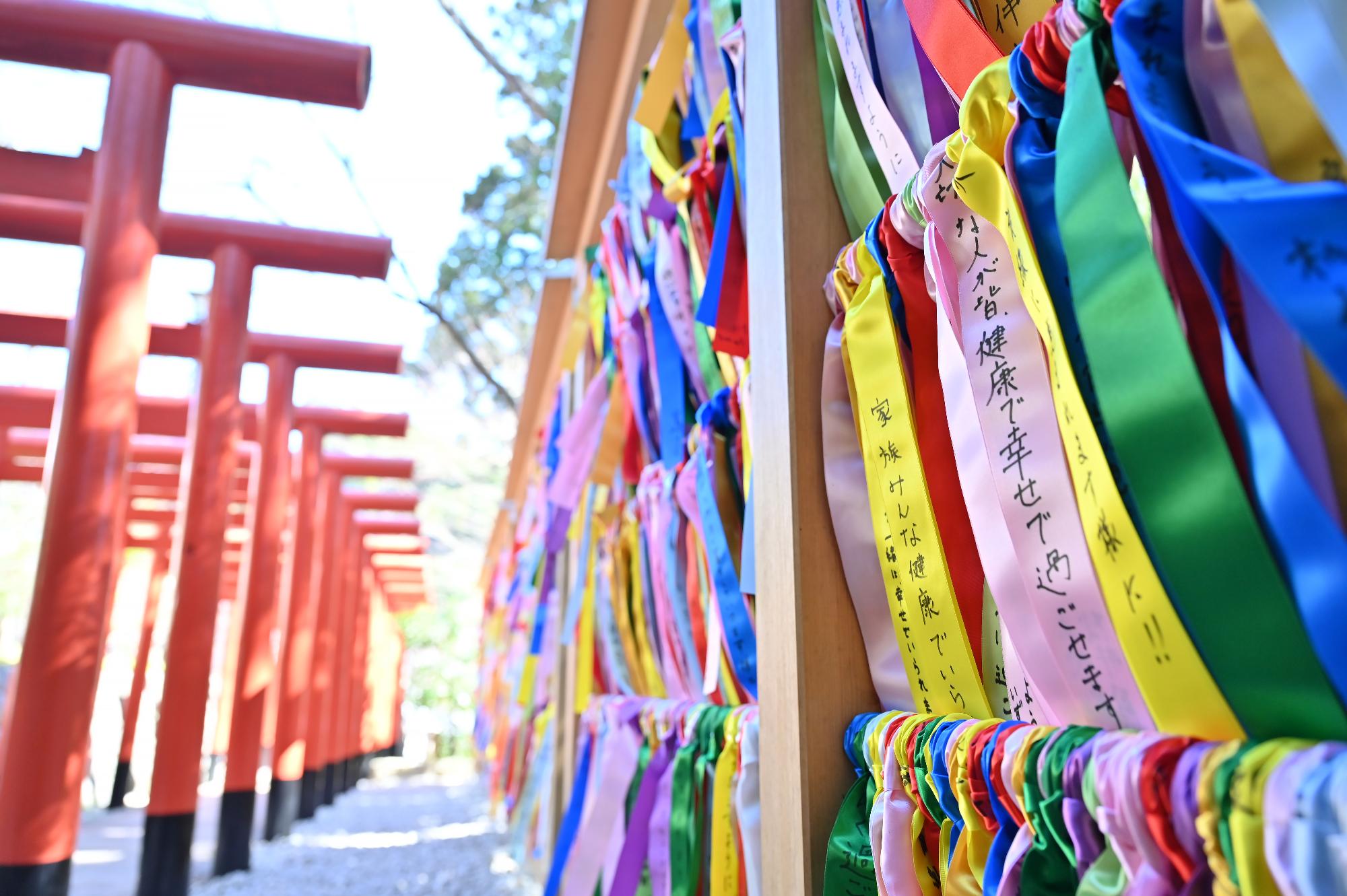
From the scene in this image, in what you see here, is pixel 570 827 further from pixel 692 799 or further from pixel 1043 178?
pixel 1043 178

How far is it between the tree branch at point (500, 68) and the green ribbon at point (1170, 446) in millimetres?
5266

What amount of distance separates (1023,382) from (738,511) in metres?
0.61

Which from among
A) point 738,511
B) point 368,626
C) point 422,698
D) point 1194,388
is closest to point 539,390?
point 738,511

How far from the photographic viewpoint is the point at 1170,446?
18.7 inches

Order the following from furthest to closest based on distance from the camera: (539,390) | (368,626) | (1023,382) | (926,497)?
(368,626)
(539,390)
(926,497)
(1023,382)

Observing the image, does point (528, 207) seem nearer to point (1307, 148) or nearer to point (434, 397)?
point (434, 397)

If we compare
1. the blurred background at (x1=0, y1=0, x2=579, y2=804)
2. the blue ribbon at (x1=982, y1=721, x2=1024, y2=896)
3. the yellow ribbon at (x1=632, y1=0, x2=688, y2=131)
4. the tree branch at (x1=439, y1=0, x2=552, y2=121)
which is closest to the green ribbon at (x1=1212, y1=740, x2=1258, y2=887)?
the blue ribbon at (x1=982, y1=721, x2=1024, y2=896)

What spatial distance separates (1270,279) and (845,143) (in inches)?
20.7

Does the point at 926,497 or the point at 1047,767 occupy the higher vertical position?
the point at 926,497

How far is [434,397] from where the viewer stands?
9711 mm

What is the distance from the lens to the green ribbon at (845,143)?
863 millimetres

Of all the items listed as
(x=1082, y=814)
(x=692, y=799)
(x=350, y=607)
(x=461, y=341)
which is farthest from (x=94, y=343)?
(x=350, y=607)

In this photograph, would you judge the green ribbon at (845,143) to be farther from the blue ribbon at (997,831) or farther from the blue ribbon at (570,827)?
the blue ribbon at (570,827)

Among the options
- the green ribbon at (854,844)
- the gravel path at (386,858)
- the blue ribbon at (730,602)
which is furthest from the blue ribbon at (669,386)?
the gravel path at (386,858)
